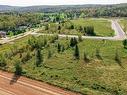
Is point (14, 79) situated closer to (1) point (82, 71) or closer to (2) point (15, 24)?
(1) point (82, 71)

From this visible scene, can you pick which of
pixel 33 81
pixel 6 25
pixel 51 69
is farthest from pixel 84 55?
pixel 6 25

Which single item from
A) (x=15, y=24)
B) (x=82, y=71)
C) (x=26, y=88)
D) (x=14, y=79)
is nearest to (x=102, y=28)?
(x=15, y=24)

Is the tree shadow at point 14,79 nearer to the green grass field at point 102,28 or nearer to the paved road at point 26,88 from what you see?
the paved road at point 26,88

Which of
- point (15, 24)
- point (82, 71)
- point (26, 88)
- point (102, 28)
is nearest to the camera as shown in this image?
point (26, 88)

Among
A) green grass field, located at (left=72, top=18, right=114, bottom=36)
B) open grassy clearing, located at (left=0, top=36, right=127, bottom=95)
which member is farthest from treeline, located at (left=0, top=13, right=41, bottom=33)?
open grassy clearing, located at (left=0, top=36, right=127, bottom=95)

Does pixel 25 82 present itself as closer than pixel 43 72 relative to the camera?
Yes

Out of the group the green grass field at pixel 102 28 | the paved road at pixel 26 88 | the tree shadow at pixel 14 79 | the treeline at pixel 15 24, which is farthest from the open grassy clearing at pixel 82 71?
the treeline at pixel 15 24

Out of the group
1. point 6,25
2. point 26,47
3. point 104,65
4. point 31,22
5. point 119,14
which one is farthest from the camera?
point 119,14

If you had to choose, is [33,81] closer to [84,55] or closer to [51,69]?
[51,69]
